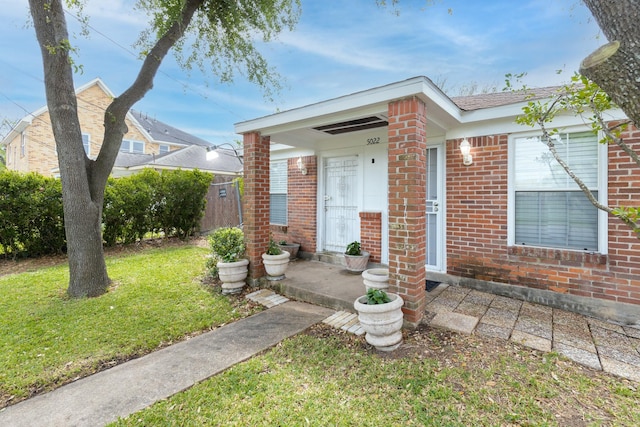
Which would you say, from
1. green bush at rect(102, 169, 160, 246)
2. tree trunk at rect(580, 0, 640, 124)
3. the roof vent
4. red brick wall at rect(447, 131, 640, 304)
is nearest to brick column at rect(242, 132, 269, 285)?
the roof vent

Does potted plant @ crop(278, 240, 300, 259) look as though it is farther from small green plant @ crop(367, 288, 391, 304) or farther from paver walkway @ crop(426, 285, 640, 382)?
small green plant @ crop(367, 288, 391, 304)

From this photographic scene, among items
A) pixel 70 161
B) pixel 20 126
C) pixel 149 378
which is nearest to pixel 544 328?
pixel 149 378

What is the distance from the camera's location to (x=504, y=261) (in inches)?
174

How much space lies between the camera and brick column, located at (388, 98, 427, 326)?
336cm

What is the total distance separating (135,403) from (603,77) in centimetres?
372

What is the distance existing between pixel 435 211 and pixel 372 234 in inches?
52.1

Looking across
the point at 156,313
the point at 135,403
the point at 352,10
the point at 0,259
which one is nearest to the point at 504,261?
the point at 135,403

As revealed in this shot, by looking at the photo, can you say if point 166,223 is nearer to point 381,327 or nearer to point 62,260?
point 62,260

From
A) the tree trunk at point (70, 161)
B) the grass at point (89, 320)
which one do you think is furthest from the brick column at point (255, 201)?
the tree trunk at point (70, 161)

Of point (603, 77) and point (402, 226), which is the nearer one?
point (603, 77)

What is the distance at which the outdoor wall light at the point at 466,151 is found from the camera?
14.9 ft

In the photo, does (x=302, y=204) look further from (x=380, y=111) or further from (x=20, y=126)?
(x=20, y=126)

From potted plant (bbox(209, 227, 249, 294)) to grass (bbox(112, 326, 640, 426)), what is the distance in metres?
2.09

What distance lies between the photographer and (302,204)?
22.5 ft
